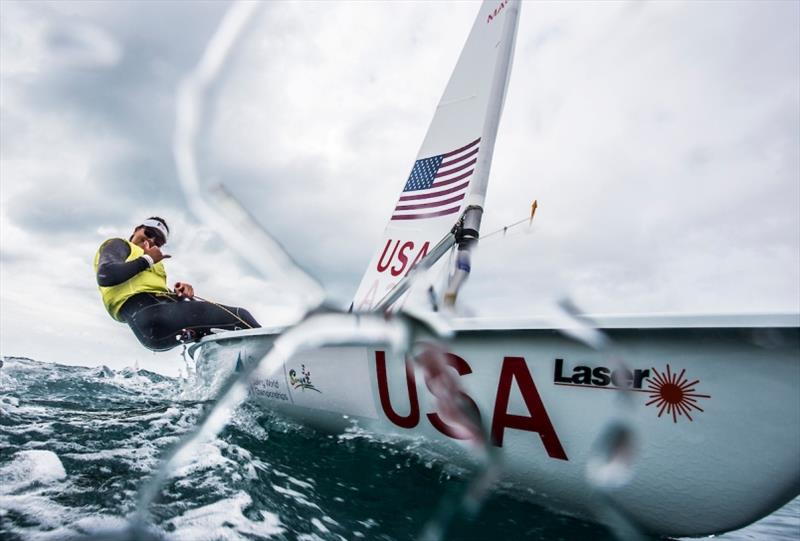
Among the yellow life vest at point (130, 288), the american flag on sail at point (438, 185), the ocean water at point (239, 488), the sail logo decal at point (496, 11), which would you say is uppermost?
the sail logo decal at point (496, 11)

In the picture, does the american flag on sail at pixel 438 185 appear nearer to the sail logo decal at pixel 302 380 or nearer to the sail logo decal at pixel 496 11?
the sail logo decal at pixel 496 11

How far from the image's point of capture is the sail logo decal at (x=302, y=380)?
328cm

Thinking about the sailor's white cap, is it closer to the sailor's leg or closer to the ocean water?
the sailor's leg

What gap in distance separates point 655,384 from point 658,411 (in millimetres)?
124

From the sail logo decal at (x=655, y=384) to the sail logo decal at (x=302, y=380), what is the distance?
2.02 meters

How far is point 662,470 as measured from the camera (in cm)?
191

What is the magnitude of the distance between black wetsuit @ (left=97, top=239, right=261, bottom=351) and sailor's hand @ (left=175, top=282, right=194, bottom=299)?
71mm

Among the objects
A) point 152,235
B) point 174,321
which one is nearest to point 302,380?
point 174,321

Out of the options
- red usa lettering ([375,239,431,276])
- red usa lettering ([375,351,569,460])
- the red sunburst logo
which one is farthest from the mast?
the red sunburst logo

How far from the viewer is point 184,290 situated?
4930mm

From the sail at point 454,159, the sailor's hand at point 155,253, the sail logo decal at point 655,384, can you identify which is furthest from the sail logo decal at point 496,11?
the sailor's hand at point 155,253

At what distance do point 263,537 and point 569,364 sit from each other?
1.58 meters

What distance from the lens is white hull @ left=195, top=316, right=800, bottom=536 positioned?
1713 mm

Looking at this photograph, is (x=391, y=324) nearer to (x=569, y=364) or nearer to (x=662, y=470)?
(x=569, y=364)
